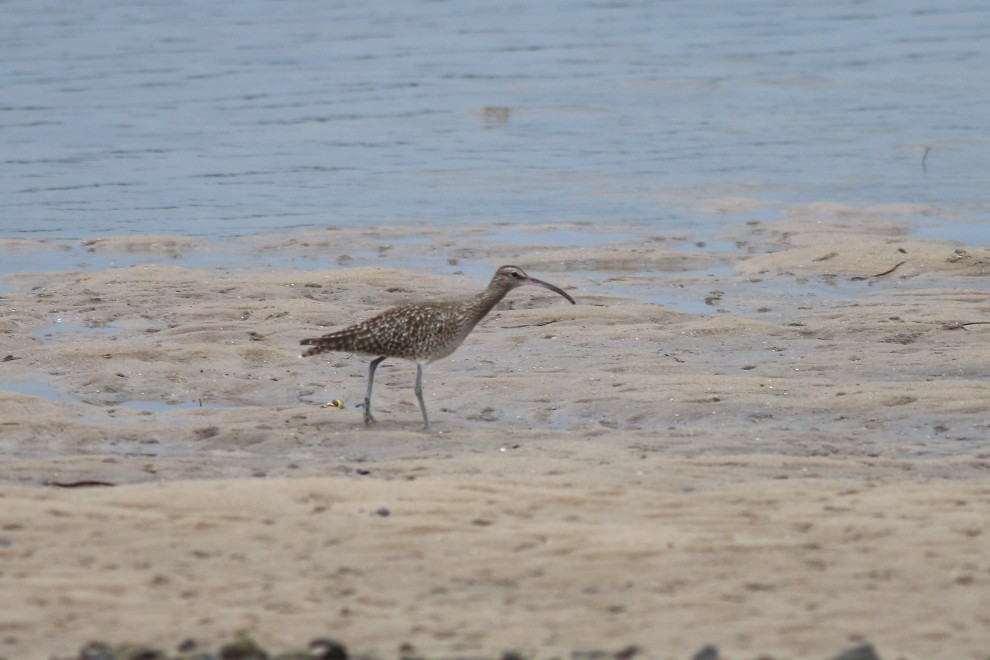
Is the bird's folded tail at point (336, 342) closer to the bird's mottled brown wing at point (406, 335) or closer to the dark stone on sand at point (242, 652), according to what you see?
the bird's mottled brown wing at point (406, 335)

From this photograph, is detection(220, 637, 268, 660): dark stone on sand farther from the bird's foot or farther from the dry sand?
the bird's foot

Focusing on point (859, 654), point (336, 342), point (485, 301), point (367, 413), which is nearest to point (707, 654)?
point (859, 654)

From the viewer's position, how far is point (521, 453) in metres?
9.68

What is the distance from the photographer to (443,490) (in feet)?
27.3

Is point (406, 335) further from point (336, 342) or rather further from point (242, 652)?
point (242, 652)

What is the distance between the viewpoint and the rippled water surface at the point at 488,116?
20266mm

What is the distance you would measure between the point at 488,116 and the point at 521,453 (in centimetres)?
1813

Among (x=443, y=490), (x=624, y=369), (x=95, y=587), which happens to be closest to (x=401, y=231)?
(x=624, y=369)

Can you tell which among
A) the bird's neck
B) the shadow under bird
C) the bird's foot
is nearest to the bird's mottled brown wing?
the shadow under bird

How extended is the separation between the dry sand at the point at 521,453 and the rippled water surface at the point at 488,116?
2.61 metres

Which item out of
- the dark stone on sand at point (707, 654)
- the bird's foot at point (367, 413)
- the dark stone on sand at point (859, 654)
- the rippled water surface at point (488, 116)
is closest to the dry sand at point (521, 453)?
the bird's foot at point (367, 413)

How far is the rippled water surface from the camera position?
20266 millimetres

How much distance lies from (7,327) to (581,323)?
4.51 meters

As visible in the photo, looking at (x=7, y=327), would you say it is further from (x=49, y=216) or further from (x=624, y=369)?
(x=49, y=216)
